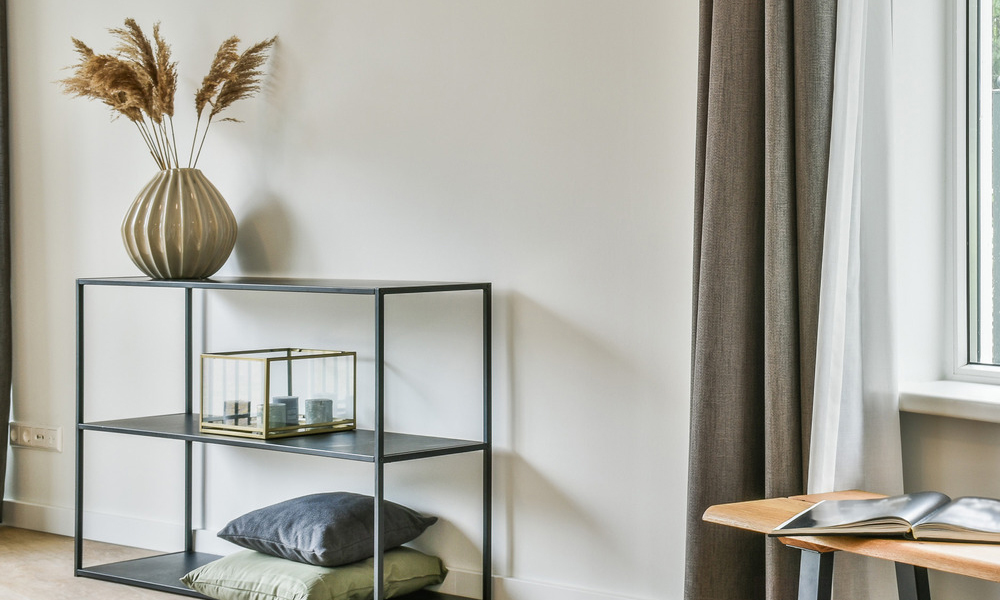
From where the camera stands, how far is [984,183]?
205 centimetres

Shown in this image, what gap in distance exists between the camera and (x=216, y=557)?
303 centimetres

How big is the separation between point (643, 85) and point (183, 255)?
4.48ft

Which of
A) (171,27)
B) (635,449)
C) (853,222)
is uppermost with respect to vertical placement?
(171,27)

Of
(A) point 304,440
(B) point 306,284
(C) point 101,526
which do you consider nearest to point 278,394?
(A) point 304,440

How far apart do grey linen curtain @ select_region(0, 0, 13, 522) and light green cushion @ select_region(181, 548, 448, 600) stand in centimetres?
123

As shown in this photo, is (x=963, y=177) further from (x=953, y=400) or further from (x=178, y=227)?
(x=178, y=227)

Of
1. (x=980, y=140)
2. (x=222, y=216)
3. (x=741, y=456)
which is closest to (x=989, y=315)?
(x=980, y=140)

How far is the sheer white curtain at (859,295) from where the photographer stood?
1.86 meters

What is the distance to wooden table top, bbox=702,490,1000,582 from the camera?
4.39 ft

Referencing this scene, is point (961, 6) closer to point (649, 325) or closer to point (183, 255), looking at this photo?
point (649, 325)

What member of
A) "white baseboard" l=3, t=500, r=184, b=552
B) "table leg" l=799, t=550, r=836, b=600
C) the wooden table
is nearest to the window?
the wooden table

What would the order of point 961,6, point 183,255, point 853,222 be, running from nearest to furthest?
point 853,222, point 961,6, point 183,255

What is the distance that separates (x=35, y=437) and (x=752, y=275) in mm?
2649

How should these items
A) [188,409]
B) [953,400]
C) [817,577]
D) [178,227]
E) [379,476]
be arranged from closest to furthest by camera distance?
[817,577] < [953,400] < [379,476] < [178,227] < [188,409]
